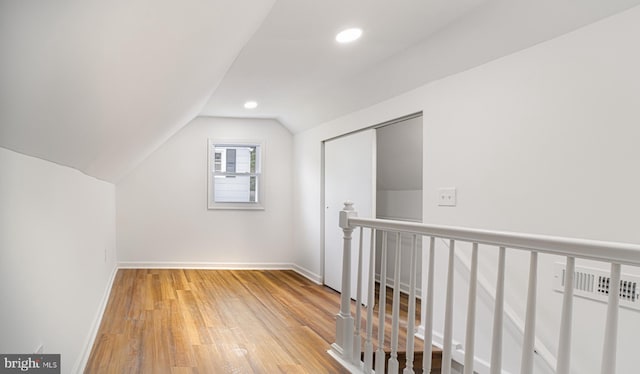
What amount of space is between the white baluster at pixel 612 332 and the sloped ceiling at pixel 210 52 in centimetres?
133

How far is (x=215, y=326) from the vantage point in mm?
3566

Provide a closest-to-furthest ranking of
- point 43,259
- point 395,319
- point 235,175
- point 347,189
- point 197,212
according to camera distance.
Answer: point 43,259, point 395,319, point 347,189, point 197,212, point 235,175

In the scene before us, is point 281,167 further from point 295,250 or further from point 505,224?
point 505,224

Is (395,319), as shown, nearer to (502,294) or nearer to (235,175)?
(502,294)

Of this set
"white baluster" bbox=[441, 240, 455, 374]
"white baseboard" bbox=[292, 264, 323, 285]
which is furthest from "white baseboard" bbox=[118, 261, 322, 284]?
"white baluster" bbox=[441, 240, 455, 374]

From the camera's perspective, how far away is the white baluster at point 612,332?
3.84 ft

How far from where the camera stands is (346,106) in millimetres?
4500

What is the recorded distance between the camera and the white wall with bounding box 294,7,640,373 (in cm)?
194

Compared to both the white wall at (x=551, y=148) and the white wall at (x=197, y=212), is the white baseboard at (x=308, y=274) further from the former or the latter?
the white wall at (x=551, y=148)

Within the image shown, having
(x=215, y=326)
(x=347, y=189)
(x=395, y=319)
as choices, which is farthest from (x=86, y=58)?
(x=347, y=189)

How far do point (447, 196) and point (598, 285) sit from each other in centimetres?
114

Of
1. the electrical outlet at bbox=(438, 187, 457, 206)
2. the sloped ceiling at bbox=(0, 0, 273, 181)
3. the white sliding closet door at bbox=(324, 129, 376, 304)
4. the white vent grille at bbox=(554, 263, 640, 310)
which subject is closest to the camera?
the sloped ceiling at bbox=(0, 0, 273, 181)

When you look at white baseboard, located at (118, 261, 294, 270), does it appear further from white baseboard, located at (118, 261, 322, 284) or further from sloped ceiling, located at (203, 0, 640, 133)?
sloped ceiling, located at (203, 0, 640, 133)

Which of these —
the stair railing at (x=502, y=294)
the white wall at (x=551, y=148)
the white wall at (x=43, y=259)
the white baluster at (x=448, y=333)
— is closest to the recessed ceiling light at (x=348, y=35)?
the white wall at (x=551, y=148)
